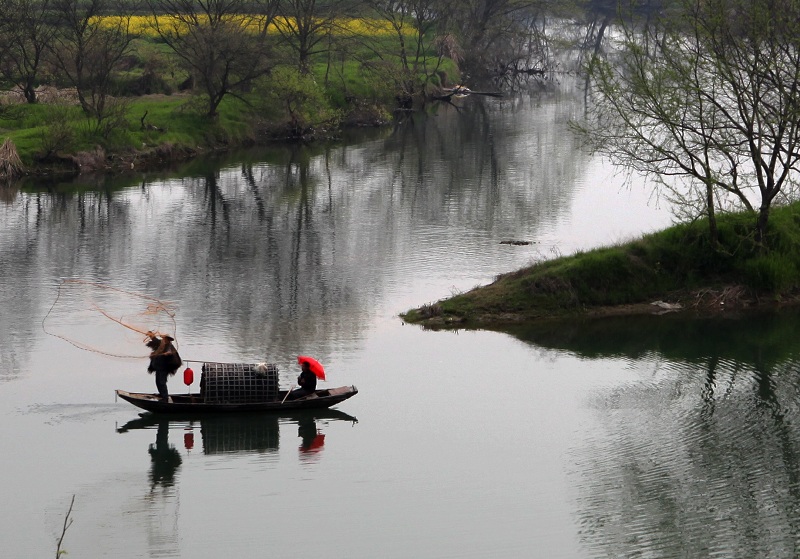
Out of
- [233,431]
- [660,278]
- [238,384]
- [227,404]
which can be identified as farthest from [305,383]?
[660,278]

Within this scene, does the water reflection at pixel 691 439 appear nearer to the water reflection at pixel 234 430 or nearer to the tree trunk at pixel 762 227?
the tree trunk at pixel 762 227

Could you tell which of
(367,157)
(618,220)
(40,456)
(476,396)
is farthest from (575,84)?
(40,456)

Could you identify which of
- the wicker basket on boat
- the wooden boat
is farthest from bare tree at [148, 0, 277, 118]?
the wicker basket on boat

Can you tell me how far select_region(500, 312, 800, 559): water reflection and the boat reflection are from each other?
5825mm

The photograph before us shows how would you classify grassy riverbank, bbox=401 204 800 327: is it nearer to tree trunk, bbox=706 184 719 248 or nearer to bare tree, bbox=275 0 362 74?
tree trunk, bbox=706 184 719 248

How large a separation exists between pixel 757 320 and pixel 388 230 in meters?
16.1

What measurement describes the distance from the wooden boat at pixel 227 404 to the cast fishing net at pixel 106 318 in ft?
10.9

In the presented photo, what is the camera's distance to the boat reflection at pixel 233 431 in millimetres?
24375

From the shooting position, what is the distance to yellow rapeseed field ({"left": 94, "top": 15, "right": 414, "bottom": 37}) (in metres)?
77.9

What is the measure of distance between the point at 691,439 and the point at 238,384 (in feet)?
33.4

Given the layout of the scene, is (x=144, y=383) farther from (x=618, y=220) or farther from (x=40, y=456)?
(x=618, y=220)

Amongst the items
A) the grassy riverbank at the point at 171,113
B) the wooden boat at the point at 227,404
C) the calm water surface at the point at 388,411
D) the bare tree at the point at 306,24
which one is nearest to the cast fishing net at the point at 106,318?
the calm water surface at the point at 388,411

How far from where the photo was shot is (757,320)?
33.8m

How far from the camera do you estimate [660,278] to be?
3522 cm
